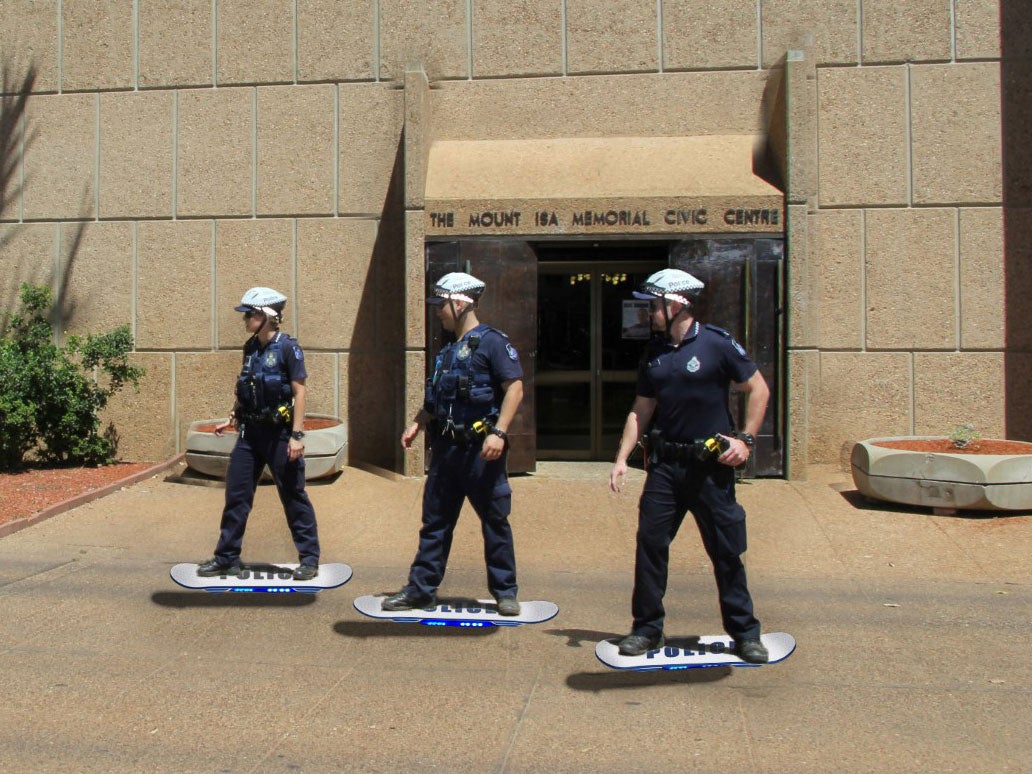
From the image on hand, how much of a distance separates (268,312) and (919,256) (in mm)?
7229

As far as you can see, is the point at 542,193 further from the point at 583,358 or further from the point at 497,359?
the point at 497,359

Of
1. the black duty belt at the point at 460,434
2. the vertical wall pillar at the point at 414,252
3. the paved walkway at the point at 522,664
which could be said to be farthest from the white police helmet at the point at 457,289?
the vertical wall pillar at the point at 414,252

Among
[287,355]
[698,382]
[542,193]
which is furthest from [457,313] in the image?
[542,193]

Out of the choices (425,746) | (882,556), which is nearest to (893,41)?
(882,556)

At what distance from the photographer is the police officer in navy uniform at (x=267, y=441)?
6488mm

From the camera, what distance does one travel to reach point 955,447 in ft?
30.6

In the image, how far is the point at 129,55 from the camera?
11797mm

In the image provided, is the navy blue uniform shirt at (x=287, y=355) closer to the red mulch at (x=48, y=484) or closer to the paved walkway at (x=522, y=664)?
the paved walkway at (x=522, y=664)

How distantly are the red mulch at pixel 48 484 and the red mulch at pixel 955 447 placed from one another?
7.58 m

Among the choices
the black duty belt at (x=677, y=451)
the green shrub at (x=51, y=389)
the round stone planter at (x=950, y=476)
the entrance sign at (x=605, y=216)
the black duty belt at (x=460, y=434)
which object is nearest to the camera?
the black duty belt at (x=677, y=451)

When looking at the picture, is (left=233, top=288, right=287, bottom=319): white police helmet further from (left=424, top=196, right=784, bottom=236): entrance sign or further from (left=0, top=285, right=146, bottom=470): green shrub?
(left=0, top=285, right=146, bottom=470): green shrub

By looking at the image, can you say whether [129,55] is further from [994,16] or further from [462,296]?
[994,16]

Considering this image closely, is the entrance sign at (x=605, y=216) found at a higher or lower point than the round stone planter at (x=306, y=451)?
higher

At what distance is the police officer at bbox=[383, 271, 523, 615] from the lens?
578 centimetres
